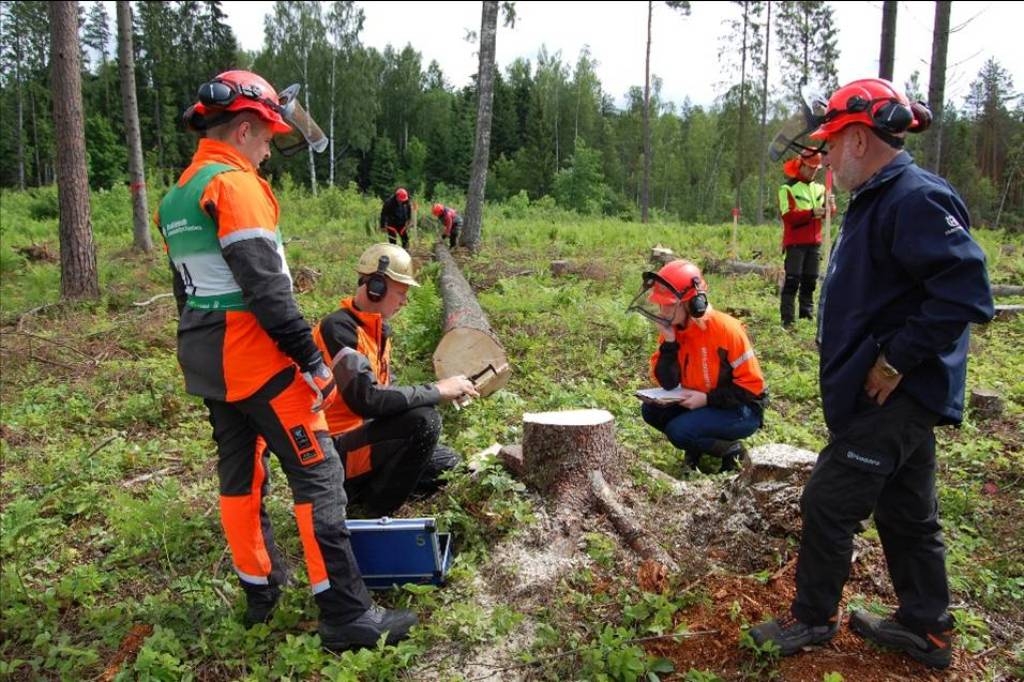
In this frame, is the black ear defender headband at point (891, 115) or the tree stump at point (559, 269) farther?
the tree stump at point (559, 269)

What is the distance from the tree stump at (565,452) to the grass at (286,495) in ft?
0.54

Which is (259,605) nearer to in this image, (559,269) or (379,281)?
(379,281)

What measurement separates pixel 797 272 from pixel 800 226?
1.80 feet

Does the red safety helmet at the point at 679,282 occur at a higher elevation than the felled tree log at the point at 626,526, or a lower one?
higher

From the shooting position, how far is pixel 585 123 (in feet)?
169

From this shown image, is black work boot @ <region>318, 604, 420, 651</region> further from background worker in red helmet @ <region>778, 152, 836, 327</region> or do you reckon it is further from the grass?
background worker in red helmet @ <region>778, 152, 836, 327</region>

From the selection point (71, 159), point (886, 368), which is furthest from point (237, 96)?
point (71, 159)

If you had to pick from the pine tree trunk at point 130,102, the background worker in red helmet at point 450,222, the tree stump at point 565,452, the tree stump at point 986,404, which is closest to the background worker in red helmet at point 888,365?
the tree stump at point 565,452

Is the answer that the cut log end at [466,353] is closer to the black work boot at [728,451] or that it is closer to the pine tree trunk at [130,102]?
the black work boot at [728,451]

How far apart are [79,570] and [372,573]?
5.20 feet

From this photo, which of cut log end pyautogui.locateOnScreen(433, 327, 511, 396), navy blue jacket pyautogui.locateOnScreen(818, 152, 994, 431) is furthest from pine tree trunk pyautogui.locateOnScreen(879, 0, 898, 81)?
navy blue jacket pyautogui.locateOnScreen(818, 152, 994, 431)

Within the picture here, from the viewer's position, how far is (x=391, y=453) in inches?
151

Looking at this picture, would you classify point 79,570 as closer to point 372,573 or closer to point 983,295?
point 372,573

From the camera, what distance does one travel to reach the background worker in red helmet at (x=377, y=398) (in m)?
3.62
